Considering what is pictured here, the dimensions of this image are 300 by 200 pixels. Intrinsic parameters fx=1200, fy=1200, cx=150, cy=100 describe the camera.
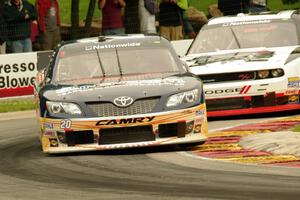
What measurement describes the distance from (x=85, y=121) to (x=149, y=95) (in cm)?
76

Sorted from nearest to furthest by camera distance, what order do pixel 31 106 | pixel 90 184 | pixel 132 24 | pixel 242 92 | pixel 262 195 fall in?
pixel 262 195 → pixel 90 184 → pixel 242 92 → pixel 31 106 → pixel 132 24

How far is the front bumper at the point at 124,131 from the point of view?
1310 centimetres

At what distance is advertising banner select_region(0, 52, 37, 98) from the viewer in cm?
2333

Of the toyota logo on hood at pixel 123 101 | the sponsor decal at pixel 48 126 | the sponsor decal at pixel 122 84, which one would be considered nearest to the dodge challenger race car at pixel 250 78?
the sponsor decal at pixel 122 84

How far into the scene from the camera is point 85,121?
1311 cm

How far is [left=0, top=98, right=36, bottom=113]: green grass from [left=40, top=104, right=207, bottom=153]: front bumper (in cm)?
830

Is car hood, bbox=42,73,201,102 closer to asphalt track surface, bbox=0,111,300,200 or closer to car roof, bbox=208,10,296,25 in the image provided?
asphalt track surface, bbox=0,111,300,200

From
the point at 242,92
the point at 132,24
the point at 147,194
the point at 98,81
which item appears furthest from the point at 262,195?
the point at 132,24

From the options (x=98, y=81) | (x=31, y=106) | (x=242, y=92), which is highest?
(x=98, y=81)

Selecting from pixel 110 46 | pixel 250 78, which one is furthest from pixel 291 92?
pixel 110 46

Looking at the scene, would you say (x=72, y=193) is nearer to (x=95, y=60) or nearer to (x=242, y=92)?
(x=95, y=60)

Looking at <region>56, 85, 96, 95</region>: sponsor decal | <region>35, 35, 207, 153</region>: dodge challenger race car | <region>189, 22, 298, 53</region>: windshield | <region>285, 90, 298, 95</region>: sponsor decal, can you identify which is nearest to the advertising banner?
<region>189, 22, 298, 53</region>: windshield

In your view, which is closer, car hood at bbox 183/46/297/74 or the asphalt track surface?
the asphalt track surface

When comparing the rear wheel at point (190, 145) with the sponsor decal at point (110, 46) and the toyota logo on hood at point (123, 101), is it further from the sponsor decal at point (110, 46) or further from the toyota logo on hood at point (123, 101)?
the sponsor decal at point (110, 46)
